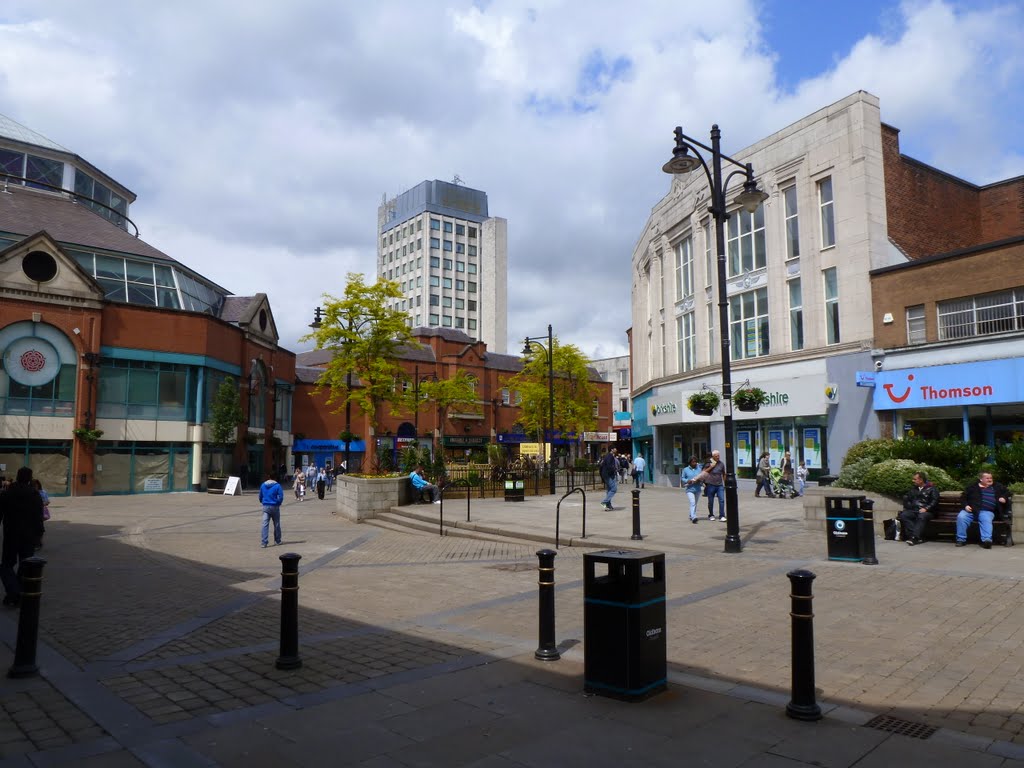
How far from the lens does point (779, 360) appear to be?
93.7ft

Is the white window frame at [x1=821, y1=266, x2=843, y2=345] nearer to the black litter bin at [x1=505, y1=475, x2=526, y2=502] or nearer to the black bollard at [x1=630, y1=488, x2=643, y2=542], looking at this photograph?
the black litter bin at [x1=505, y1=475, x2=526, y2=502]

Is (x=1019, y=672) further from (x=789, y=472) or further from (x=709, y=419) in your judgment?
(x=709, y=419)

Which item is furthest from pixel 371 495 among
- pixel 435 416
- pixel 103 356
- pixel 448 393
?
pixel 435 416

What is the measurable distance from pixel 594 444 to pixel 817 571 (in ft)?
218

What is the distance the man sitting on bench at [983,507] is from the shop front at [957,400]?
28.6 feet

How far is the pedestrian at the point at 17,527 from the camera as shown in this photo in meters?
8.72

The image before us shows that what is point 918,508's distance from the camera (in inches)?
541

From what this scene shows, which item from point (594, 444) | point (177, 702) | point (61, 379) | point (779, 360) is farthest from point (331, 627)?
point (594, 444)

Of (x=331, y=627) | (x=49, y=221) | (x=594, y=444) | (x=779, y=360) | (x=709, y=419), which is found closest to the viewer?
(x=331, y=627)

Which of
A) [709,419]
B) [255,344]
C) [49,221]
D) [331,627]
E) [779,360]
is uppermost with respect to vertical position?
[49,221]

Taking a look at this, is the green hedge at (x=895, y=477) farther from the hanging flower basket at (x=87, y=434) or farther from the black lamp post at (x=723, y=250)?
the hanging flower basket at (x=87, y=434)

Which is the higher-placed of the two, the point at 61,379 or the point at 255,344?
the point at 255,344

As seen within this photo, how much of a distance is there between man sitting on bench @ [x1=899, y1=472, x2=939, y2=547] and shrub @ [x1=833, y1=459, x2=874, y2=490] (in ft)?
6.40

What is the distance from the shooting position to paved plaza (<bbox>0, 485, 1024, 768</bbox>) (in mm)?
4422
